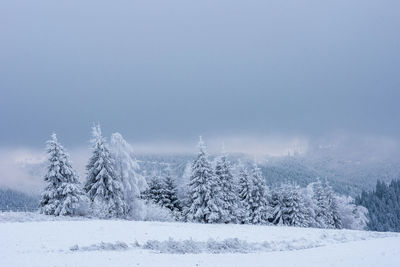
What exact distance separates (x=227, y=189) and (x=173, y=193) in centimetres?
1030

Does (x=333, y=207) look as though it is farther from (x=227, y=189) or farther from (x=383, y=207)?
(x=383, y=207)

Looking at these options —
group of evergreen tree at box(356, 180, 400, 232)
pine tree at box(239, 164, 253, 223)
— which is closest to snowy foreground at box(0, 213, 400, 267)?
pine tree at box(239, 164, 253, 223)

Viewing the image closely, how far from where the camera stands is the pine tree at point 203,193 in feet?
133

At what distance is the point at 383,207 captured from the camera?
16050 cm

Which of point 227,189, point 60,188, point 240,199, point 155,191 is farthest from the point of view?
point 155,191

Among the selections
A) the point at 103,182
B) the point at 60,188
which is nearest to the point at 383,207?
the point at 103,182

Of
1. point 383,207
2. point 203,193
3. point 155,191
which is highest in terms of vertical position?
point 203,193

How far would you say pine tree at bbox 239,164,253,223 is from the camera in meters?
46.7

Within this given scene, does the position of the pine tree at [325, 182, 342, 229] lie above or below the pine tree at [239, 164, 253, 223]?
below

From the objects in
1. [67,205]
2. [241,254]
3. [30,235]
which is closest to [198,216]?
[67,205]

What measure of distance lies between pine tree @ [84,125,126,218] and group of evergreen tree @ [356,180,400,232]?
138 meters

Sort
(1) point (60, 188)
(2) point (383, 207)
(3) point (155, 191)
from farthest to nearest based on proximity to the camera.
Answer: (2) point (383, 207) → (3) point (155, 191) → (1) point (60, 188)

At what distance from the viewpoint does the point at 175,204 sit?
5075 centimetres

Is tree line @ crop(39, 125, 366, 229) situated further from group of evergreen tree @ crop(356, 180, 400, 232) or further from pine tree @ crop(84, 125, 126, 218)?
group of evergreen tree @ crop(356, 180, 400, 232)
